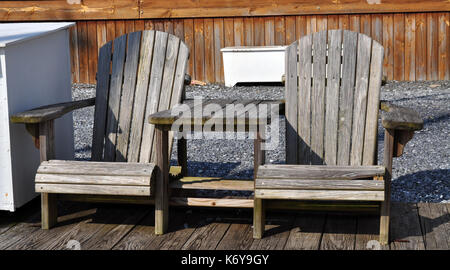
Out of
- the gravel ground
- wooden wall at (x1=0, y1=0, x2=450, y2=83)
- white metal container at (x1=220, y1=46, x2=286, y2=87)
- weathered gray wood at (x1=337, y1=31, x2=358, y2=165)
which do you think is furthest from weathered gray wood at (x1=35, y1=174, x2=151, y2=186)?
wooden wall at (x1=0, y1=0, x2=450, y2=83)

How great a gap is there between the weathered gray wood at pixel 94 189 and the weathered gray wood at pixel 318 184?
0.56 meters

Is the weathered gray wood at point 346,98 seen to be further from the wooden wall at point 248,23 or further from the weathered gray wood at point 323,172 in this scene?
the wooden wall at point 248,23

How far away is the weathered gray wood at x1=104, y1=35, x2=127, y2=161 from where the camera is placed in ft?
12.2

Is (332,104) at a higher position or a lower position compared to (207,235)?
higher

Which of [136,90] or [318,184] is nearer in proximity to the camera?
[318,184]

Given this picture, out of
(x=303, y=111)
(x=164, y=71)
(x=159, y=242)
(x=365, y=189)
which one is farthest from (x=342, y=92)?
(x=159, y=242)

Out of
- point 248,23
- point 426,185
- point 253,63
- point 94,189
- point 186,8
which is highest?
point 186,8

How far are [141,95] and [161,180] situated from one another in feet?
2.20

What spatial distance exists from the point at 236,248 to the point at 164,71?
1161 mm

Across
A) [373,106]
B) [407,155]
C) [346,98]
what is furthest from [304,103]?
[407,155]

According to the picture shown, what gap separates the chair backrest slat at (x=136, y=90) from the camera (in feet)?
12.0

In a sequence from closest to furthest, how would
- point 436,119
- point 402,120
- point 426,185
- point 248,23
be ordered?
point 402,120, point 426,185, point 436,119, point 248,23

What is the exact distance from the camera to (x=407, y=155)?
5109 millimetres

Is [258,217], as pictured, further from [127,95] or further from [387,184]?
[127,95]
